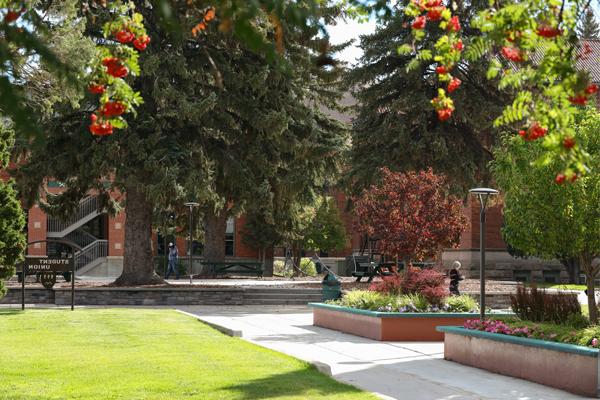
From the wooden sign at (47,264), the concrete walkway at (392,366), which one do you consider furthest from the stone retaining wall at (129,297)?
the concrete walkway at (392,366)

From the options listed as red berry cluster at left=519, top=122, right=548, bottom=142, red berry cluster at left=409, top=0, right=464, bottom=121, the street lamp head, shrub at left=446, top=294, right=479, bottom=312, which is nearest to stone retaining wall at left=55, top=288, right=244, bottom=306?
shrub at left=446, top=294, right=479, bottom=312

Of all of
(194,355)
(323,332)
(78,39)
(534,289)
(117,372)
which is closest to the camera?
(117,372)

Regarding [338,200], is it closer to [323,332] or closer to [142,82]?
[142,82]

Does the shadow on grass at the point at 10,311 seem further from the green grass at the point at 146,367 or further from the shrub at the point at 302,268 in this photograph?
the shrub at the point at 302,268

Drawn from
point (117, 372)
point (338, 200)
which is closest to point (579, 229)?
point (117, 372)

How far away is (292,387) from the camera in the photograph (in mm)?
11078

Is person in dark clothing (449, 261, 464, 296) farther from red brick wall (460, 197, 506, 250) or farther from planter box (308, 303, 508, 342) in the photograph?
red brick wall (460, 197, 506, 250)

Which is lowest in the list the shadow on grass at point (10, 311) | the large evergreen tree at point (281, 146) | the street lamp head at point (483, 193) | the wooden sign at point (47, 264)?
the shadow on grass at point (10, 311)

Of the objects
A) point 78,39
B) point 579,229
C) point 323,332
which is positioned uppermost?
point 78,39

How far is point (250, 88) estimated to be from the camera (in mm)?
30906

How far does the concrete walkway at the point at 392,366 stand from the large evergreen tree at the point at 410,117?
14.0m

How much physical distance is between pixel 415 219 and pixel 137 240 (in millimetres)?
9580

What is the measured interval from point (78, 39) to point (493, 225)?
37.0 metres

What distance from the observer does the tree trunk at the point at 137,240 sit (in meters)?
32.3
